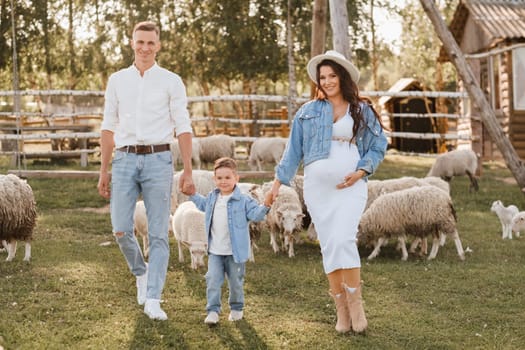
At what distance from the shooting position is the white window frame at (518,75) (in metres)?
15.9

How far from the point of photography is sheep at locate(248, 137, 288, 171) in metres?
15.7

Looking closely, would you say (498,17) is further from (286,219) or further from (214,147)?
(286,219)

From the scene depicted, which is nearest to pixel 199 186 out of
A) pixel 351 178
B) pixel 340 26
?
pixel 340 26

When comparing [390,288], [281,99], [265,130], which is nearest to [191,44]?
[265,130]

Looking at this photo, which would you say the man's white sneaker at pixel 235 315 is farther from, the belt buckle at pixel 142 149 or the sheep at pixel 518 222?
the sheep at pixel 518 222

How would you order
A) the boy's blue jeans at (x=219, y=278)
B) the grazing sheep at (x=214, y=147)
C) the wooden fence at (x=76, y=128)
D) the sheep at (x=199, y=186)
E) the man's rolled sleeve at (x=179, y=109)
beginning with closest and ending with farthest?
the man's rolled sleeve at (x=179, y=109) < the boy's blue jeans at (x=219, y=278) < the sheep at (x=199, y=186) < the grazing sheep at (x=214, y=147) < the wooden fence at (x=76, y=128)

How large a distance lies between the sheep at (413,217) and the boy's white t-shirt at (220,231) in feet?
10.7

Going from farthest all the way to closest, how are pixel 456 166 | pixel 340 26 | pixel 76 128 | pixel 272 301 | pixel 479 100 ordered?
pixel 76 128, pixel 456 166, pixel 479 100, pixel 340 26, pixel 272 301

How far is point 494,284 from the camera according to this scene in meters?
6.88

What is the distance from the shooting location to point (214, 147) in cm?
1588

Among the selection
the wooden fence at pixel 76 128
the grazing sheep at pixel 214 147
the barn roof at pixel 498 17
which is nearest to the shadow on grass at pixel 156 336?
the wooden fence at pixel 76 128

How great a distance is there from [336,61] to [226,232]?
1470 mm

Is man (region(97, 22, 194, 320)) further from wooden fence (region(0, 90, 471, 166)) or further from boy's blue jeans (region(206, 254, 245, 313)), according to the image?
wooden fence (region(0, 90, 471, 166))

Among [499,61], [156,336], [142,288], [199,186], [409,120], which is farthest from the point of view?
[409,120]
